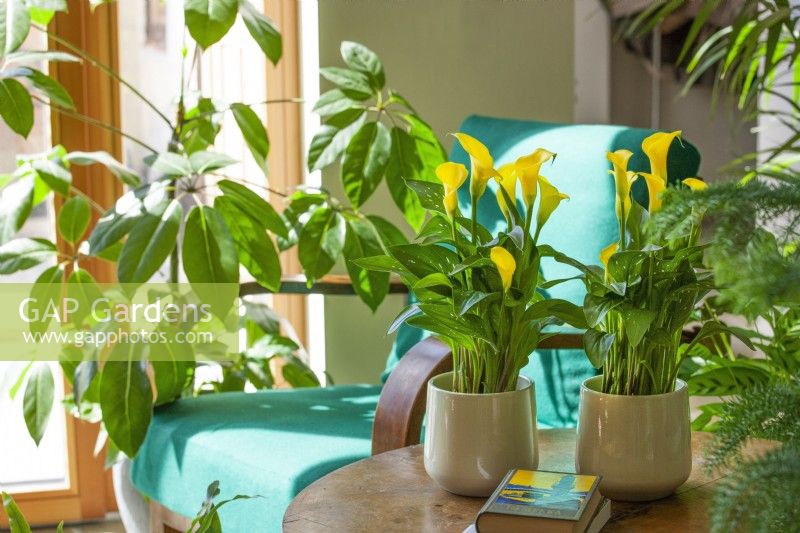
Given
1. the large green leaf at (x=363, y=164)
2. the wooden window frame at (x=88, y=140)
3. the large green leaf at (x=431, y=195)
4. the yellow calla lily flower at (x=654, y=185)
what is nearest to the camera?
the yellow calla lily flower at (x=654, y=185)

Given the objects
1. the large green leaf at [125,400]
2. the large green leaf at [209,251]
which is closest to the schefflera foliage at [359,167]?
the large green leaf at [209,251]

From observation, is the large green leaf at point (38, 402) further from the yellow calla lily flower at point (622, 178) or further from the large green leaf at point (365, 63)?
the yellow calla lily flower at point (622, 178)

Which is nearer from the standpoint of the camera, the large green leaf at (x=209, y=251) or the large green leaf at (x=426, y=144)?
the large green leaf at (x=209, y=251)

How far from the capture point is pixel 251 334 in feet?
7.61

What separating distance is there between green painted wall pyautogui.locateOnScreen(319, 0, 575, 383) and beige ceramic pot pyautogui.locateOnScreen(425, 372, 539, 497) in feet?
5.14

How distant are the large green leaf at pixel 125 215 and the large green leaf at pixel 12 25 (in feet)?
1.02

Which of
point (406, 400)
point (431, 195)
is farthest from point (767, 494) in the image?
point (406, 400)

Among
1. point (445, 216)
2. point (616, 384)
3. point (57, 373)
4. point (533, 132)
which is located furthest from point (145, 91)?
point (616, 384)

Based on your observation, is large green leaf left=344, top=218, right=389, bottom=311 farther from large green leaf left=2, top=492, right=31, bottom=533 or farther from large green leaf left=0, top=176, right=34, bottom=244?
large green leaf left=2, top=492, right=31, bottom=533

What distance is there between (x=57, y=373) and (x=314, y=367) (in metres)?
0.66

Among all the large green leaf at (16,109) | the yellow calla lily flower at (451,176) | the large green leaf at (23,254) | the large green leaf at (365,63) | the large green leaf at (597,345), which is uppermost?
the large green leaf at (365,63)

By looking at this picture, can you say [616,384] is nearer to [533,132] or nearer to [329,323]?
[533,132]

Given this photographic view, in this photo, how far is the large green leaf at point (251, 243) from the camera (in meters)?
1.80

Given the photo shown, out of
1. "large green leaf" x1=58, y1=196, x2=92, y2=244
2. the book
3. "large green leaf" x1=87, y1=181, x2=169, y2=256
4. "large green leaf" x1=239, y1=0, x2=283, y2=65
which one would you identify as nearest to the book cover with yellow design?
the book
